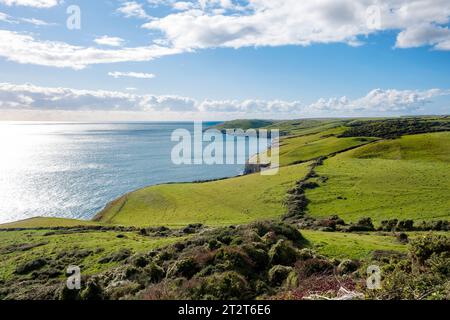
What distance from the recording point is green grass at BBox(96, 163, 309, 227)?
6525 cm

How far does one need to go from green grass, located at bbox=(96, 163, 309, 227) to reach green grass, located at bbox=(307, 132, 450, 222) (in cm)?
793

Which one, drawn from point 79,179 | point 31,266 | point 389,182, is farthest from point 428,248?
point 79,179

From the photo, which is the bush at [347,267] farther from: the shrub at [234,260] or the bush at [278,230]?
the bush at [278,230]

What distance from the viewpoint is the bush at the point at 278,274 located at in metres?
17.4

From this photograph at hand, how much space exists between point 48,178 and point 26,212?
153 feet

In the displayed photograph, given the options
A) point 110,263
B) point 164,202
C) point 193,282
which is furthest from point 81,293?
point 164,202

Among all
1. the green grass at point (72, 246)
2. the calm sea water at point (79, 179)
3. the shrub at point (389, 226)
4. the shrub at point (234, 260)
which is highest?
the shrub at point (234, 260)

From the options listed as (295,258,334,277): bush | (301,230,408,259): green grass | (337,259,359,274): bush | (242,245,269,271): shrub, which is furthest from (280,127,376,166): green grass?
(295,258,334,277): bush

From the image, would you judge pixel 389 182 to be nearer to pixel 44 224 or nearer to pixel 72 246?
pixel 72 246

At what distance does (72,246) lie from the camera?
39031mm

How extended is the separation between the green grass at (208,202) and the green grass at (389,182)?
793 centimetres

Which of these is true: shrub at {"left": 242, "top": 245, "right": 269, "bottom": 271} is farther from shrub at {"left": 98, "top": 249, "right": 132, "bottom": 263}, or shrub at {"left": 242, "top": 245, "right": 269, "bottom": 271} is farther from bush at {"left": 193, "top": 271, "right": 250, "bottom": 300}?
shrub at {"left": 98, "top": 249, "right": 132, "bottom": 263}

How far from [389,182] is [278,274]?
60639 millimetres

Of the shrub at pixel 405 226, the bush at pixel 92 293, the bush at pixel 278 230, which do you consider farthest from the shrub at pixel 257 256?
the shrub at pixel 405 226
